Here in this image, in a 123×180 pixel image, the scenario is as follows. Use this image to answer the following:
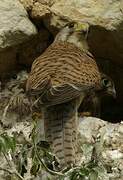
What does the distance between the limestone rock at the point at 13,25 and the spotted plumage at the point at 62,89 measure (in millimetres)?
356

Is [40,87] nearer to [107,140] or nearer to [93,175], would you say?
[107,140]

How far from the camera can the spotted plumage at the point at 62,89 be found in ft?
14.5

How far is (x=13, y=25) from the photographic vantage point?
5449 millimetres

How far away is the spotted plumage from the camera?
4.41m

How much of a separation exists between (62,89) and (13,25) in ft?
3.93

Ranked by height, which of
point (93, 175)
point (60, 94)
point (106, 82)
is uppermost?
point (60, 94)

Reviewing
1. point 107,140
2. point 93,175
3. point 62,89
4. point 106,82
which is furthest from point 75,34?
point 93,175

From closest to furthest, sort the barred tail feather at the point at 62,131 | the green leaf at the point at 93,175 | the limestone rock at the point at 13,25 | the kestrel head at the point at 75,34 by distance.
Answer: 1. the green leaf at the point at 93,175
2. the barred tail feather at the point at 62,131
3. the limestone rock at the point at 13,25
4. the kestrel head at the point at 75,34

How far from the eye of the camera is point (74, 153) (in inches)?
177

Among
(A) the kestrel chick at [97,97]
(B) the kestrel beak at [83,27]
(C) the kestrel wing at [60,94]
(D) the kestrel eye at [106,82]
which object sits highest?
(B) the kestrel beak at [83,27]

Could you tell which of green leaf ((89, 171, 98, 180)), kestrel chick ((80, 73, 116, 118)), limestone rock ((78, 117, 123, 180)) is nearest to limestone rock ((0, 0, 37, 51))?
kestrel chick ((80, 73, 116, 118))

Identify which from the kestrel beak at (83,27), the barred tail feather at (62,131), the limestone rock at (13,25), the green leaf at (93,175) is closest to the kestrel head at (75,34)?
the kestrel beak at (83,27)

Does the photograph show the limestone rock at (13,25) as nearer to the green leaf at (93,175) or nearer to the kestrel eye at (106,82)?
the kestrel eye at (106,82)

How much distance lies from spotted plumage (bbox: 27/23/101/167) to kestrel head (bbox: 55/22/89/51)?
34 cm
